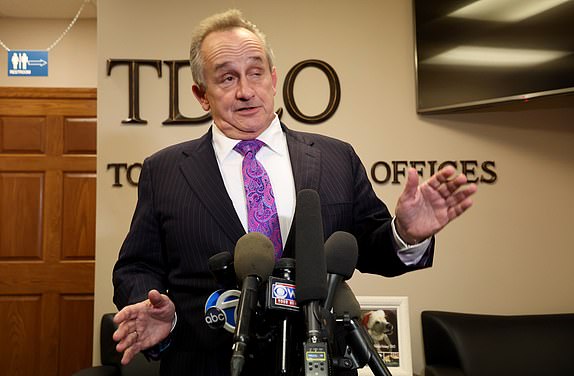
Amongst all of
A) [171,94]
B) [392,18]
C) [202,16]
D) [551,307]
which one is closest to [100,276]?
[171,94]

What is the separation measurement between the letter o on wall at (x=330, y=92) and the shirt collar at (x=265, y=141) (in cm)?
174

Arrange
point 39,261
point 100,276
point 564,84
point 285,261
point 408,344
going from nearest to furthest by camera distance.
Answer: point 285,261 → point 564,84 → point 408,344 → point 100,276 → point 39,261

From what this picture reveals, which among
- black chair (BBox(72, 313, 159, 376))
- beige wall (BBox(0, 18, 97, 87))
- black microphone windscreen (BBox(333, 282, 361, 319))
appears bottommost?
black chair (BBox(72, 313, 159, 376))

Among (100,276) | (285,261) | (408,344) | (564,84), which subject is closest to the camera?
(285,261)

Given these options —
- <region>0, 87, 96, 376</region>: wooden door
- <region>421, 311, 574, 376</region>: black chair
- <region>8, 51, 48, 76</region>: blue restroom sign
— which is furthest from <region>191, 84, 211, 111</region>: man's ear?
<region>0, 87, 96, 376</region>: wooden door

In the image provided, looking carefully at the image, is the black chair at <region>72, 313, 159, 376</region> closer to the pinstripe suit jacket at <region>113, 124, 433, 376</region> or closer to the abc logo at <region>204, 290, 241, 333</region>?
the pinstripe suit jacket at <region>113, 124, 433, 376</region>

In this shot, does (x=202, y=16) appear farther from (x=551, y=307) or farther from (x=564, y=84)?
(x=551, y=307)

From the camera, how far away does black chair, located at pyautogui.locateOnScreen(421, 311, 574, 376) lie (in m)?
2.88

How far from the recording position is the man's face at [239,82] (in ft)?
4.67

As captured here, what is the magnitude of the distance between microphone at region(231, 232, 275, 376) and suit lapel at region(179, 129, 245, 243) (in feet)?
1.58

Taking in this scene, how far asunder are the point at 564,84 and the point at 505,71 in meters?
0.32

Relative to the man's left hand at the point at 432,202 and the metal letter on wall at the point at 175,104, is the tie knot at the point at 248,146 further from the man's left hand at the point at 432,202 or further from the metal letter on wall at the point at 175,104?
the metal letter on wall at the point at 175,104

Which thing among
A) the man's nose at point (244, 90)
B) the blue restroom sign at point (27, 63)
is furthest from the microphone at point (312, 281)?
the blue restroom sign at point (27, 63)

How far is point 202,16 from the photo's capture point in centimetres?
328
